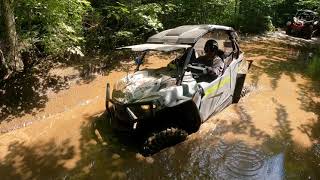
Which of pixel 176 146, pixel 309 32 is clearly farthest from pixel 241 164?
pixel 309 32

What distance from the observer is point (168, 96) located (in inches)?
219

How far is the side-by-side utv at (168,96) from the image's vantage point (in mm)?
5574

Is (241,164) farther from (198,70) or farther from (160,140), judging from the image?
(198,70)

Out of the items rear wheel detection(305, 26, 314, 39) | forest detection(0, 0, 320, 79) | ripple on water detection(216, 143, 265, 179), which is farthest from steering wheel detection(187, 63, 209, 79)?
rear wheel detection(305, 26, 314, 39)

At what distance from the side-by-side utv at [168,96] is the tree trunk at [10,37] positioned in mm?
3097

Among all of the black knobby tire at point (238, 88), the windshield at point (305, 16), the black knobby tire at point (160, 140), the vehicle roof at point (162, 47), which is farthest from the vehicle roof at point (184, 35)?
the windshield at point (305, 16)

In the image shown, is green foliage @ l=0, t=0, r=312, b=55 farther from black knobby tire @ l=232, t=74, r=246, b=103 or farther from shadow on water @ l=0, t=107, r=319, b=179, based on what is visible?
black knobby tire @ l=232, t=74, r=246, b=103

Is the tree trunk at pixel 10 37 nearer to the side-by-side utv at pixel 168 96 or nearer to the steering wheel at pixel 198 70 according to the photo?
the side-by-side utv at pixel 168 96

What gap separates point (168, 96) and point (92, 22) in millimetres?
6463

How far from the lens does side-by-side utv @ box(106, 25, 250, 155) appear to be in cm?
557

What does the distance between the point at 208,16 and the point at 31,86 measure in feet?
28.8

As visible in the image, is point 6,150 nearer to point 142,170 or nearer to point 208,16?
point 142,170

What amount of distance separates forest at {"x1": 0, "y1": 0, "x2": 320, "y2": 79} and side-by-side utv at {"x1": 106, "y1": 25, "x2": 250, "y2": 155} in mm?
2450

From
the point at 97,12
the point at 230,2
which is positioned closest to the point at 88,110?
the point at 97,12
